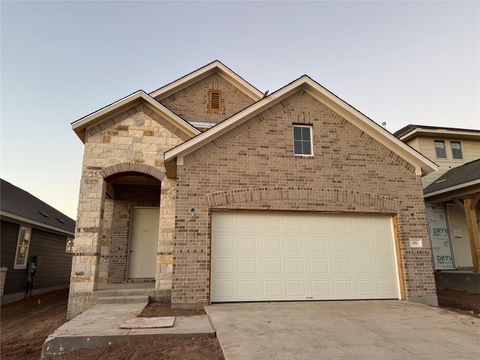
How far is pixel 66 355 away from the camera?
14.6ft

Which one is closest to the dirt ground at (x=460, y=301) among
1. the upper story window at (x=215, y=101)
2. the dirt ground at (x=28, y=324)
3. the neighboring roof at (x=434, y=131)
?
the neighboring roof at (x=434, y=131)

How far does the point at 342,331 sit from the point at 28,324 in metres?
8.08

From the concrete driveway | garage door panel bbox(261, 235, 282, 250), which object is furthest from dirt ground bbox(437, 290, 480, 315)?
garage door panel bbox(261, 235, 282, 250)

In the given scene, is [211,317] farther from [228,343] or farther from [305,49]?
[305,49]

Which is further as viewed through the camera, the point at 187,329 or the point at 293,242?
the point at 293,242

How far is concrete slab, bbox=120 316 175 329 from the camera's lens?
523cm

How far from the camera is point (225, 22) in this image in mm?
11812

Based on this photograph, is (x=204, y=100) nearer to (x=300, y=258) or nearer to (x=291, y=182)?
(x=291, y=182)

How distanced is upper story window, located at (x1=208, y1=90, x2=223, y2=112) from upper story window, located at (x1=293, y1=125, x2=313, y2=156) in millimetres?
5224

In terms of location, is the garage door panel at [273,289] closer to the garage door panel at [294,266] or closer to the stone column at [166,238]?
the garage door panel at [294,266]

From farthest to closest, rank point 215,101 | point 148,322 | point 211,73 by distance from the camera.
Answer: point 211,73 < point 215,101 < point 148,322

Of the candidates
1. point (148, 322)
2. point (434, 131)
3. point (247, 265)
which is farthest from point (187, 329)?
point (434, 131)

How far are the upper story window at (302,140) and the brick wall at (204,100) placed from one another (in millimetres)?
4877

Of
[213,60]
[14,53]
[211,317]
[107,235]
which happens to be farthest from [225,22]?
[211,317]
